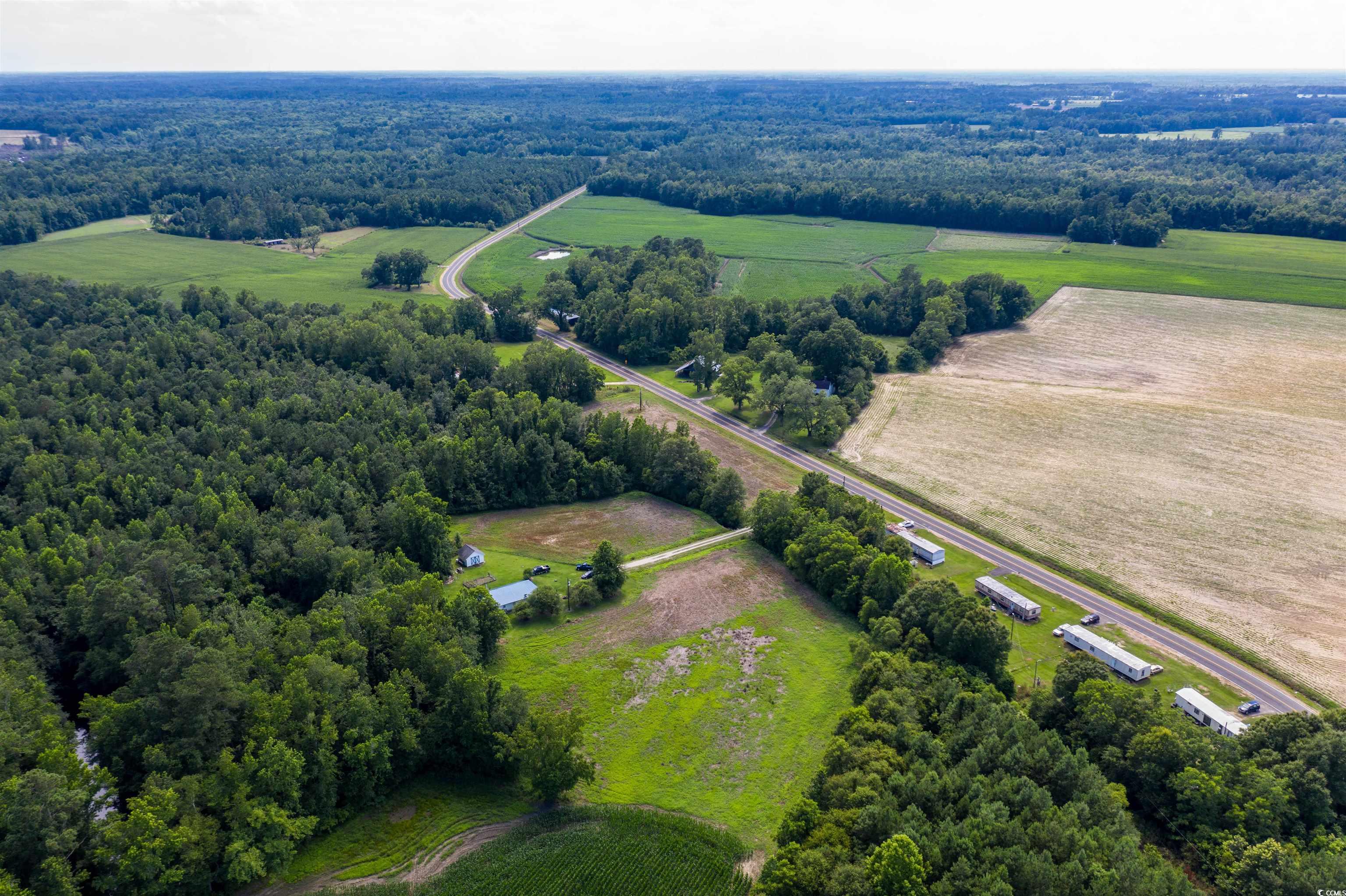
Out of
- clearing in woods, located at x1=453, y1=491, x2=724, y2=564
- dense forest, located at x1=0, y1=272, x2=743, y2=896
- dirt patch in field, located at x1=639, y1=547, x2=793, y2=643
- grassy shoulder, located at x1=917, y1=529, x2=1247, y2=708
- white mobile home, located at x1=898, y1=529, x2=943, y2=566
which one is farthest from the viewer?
→ clearing in woods, located at x1=453, y1=491, x2=724, y2=564

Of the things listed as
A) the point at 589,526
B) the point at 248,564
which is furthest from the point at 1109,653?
the point at 248,564

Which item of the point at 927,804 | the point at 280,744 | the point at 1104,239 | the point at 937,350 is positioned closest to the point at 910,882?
the point at 927,804

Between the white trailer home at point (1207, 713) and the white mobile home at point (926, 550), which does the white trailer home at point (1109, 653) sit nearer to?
the white trailer home at point (1207, 713)

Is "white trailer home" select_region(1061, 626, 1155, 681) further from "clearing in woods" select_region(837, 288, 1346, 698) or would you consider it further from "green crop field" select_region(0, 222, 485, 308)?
Answer: "green crop field" select_region(0, 222, 485, 308)

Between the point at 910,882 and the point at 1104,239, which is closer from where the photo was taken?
the point at 910,882

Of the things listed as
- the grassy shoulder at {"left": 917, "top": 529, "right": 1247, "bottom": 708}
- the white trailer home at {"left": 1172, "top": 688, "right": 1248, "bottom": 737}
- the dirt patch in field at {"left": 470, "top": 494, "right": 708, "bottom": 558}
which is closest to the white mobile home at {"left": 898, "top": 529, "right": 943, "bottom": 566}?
the grassy shoulder at {"left": 917, "top": 529, "right": 1247, "bottom": 708}

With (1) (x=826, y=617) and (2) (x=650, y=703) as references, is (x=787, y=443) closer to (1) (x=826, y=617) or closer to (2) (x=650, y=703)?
(1) (x=826, y=617)
